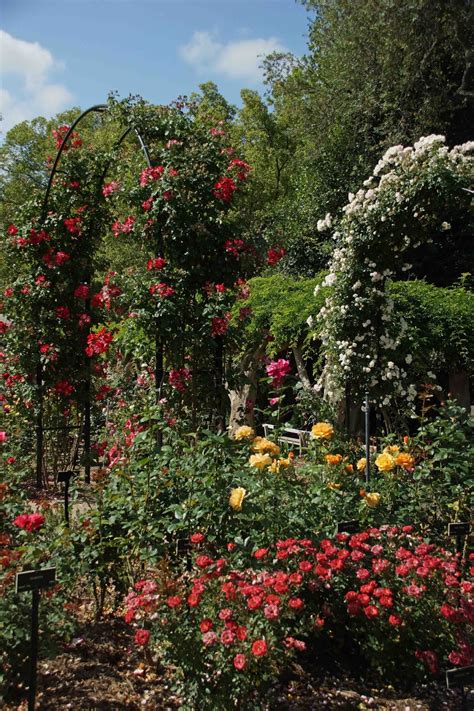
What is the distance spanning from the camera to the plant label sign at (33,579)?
2082mm

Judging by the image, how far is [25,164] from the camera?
22.8m

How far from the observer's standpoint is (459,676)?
2.09 m

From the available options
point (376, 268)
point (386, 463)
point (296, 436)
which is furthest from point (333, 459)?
point (296, 436)

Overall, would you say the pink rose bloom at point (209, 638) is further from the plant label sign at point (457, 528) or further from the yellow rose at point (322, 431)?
the yellow rose at point (322, 431)

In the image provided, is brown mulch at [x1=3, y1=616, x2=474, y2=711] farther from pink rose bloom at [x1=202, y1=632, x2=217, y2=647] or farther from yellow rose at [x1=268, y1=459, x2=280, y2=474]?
yellow rose at [x1=268, y1=459, x2=280, y2=474]

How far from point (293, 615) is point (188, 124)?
423cm

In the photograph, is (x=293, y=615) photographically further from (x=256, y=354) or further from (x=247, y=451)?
(x=256, y=354)

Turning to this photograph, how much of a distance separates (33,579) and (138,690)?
73 cm

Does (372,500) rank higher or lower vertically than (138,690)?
higher

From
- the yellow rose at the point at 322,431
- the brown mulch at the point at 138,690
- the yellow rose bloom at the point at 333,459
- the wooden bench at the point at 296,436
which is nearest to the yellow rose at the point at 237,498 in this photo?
the yellow rose bloom at the point at 333,459

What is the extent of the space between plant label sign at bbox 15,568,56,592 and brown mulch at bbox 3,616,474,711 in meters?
0.52

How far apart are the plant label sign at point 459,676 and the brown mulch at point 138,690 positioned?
43 centimetres

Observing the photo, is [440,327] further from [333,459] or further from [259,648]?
[259,648]

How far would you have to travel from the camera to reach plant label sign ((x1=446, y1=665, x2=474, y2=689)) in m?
2.07
